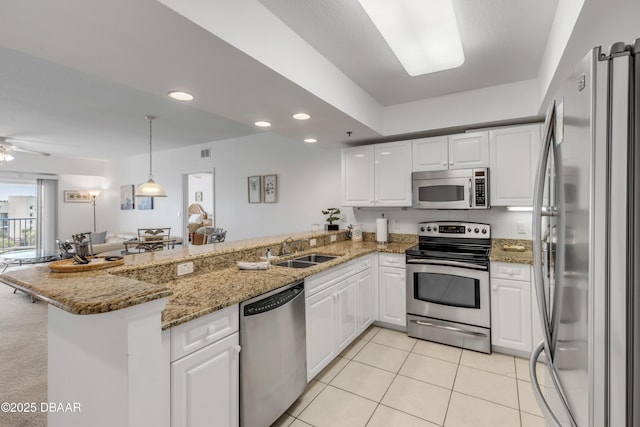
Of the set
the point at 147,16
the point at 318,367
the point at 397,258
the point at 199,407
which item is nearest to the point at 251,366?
the point at 199,407

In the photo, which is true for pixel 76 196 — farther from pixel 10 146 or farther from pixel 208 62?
pixel 208 62

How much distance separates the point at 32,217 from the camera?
7.35 metres

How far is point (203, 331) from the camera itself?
1.46 m

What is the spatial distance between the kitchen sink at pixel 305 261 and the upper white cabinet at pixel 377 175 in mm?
1045

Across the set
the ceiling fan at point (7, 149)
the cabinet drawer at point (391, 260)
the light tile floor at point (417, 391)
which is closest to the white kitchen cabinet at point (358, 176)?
the cabinet drawer at point (391, 260)

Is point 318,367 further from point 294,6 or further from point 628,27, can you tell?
point 628,27

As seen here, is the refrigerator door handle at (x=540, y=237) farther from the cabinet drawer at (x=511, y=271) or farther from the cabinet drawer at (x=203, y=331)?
the cabinet drawer at (x=511, y=271)

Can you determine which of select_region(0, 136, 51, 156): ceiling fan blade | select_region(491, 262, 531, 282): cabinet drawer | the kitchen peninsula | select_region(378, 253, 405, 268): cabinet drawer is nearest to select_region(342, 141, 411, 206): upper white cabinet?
select_region(378, 253, 405, 268): cabinet drawer

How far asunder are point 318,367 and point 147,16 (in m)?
2.42

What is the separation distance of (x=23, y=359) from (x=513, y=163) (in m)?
5.00

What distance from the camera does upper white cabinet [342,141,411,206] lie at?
3.54 metres

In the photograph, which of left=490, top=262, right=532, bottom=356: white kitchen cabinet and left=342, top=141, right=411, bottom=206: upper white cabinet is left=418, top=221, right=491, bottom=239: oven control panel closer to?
left=342, top=141, right=411, bottom=206: upper white cabinet

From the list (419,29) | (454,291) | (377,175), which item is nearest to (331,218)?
(377,175)

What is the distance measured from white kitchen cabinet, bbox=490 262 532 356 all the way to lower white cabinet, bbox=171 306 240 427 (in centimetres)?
240
